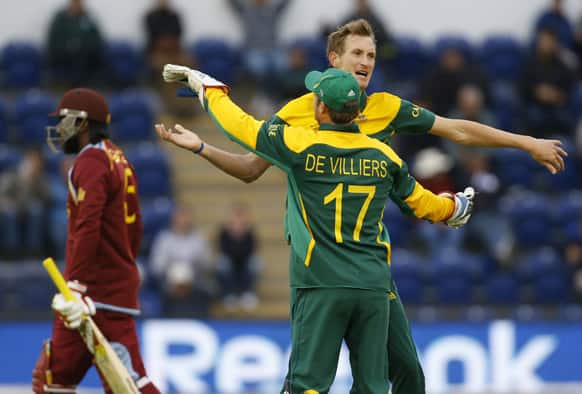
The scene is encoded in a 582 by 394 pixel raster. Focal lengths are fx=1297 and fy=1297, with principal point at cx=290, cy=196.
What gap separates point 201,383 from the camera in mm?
12164

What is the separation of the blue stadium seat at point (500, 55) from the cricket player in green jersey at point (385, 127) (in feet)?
34.2

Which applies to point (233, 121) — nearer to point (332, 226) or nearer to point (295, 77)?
point (332, 226)

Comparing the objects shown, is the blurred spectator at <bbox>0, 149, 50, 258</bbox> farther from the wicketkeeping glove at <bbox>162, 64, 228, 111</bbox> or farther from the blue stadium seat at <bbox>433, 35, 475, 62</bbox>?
the wicketkeeping glove at <bbox>162, 64, 228, 111</bbox>

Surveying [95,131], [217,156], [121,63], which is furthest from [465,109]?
[217,156]

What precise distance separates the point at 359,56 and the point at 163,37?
30.2ft

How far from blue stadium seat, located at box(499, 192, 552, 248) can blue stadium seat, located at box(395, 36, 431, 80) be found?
2.89 m

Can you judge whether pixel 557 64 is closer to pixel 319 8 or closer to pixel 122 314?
pixel 319 8

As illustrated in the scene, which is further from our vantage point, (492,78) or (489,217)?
(492,78)

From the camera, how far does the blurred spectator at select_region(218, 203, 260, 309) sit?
1373 cm

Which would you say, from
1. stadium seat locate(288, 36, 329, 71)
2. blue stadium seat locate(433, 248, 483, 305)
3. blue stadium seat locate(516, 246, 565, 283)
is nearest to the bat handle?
blue stadium seat locate(433, 248, 483, 305)

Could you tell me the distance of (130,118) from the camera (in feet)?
49.7

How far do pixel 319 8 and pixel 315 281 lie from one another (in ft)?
35.7

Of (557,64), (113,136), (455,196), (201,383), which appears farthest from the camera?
(557,64)

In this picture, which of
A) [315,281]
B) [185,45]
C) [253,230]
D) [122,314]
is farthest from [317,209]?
[185,45]
